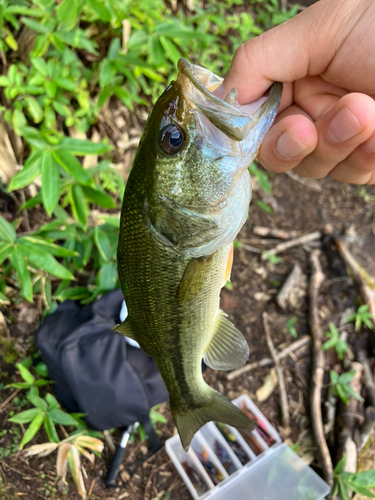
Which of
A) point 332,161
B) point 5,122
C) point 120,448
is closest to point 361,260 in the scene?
point 332,161

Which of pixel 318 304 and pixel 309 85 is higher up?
pixel 309 85

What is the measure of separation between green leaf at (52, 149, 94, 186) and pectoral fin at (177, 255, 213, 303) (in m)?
1.02

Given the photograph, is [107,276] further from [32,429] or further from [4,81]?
[4,81]

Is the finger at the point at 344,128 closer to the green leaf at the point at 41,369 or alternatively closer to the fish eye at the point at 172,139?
the fish eye at the point at 172,139

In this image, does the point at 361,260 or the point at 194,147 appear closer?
the point at 194,147

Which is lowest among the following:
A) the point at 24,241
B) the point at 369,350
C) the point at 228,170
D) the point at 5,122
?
the point at 369,350

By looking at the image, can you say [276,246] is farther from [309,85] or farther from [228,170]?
[228,170]

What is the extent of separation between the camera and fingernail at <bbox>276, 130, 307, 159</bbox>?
155cm

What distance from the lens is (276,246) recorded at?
4.22m

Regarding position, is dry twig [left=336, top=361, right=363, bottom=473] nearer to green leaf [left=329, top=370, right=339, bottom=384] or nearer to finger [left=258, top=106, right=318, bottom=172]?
green leaf [left=329, top=370, right=339, bottom=384]

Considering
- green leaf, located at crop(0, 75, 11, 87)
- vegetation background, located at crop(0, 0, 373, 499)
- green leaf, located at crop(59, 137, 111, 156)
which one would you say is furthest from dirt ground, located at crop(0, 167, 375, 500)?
green leaf, located at crop(0, 75, 11, 87)

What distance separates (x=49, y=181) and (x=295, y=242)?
320 cm

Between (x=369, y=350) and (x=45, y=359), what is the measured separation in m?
3.30

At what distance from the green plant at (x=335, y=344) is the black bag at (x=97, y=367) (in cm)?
184
